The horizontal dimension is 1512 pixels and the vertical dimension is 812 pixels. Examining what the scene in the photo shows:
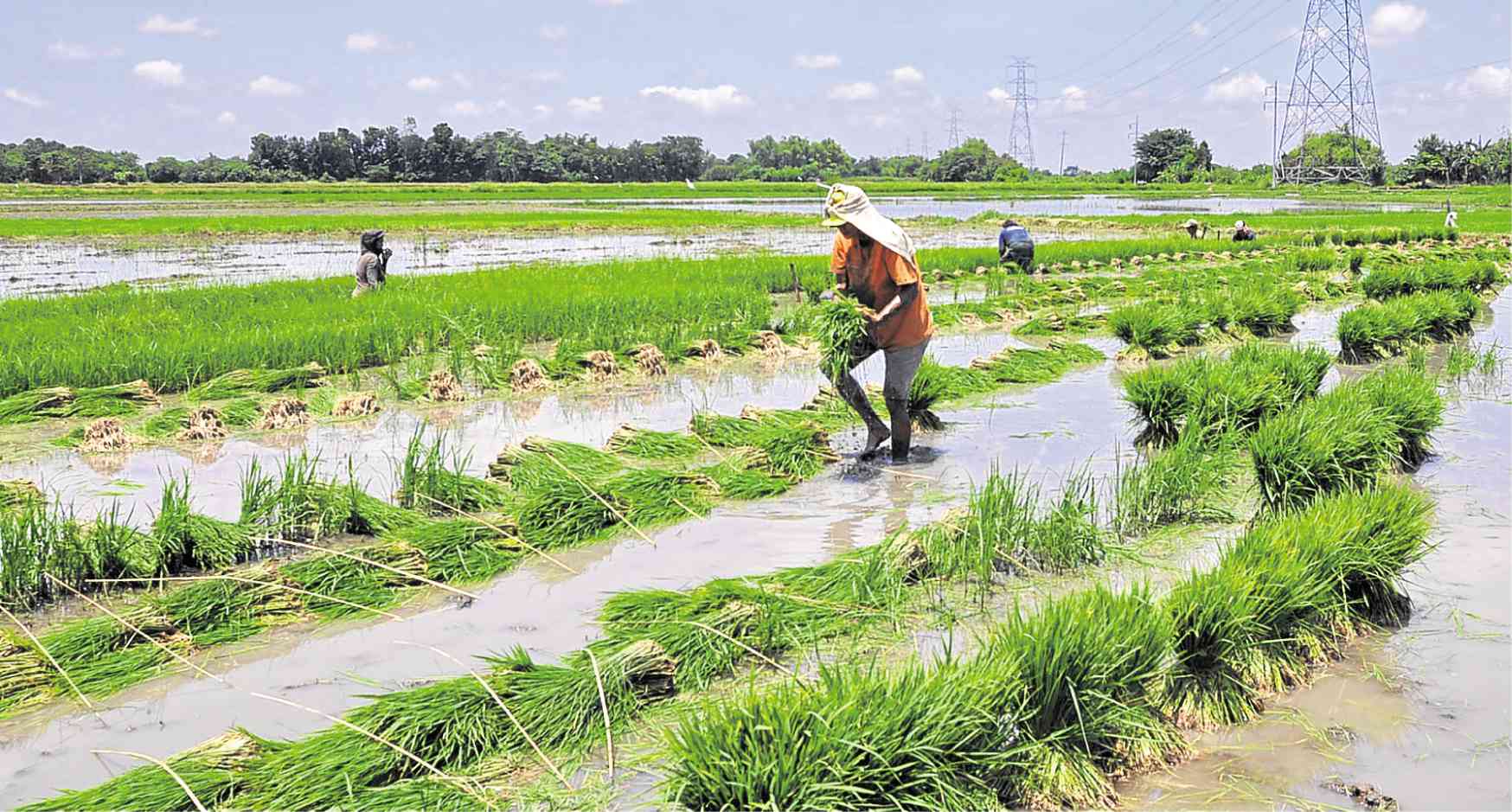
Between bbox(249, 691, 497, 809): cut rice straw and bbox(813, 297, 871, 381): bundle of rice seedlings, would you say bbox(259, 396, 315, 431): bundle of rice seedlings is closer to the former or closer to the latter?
bbox(813, 297, 871, 381): bundle of rice seedlings

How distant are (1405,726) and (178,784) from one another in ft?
9.55

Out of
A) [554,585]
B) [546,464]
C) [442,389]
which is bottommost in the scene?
[554,585]

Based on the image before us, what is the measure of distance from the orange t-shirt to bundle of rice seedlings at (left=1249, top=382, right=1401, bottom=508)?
1.55m

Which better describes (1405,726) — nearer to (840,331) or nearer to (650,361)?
(840,331)

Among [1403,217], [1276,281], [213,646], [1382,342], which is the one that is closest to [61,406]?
[213,646]

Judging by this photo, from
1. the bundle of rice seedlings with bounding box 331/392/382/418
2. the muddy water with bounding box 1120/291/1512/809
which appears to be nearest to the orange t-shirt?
the muddy water with bounding box 1120/291/1512/809

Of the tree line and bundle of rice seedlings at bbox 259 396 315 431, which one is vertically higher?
the tree line

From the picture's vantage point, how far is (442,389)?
6848 mm

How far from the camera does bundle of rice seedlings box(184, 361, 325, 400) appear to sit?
6719mm

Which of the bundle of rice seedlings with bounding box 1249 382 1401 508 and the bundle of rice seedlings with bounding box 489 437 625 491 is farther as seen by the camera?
the bundle of rice seedlings with bounding box 489 437 625 491

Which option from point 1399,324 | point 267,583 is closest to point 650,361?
point 267,583

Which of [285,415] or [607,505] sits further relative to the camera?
[285,415]

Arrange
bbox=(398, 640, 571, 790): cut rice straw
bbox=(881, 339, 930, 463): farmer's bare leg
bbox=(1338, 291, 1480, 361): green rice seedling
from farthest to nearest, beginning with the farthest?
bbox=(1338, 291, 1480, 361): green rice seedling
bbox=(881, 339, 930, 463): farmer's bare leg
bbox=(398, 640, 571, 790): cut rice straw

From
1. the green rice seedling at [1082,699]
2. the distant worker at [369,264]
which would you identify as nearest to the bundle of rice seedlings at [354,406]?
the distant worker at [369,264]
